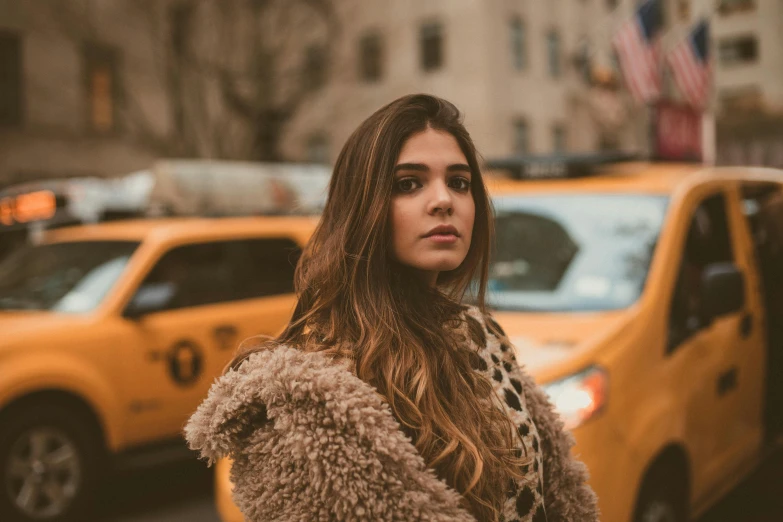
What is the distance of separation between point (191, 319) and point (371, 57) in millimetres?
22070

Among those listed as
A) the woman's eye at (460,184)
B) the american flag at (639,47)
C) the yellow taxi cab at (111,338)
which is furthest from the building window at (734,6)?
the woman's eye at (460,184)

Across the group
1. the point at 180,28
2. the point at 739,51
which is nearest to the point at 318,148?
the point at 180,28

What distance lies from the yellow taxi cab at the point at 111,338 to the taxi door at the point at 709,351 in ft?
8.65

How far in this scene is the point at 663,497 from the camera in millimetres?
3635

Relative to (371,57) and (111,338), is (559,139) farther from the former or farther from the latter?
(111,338)

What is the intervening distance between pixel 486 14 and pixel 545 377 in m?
22.9

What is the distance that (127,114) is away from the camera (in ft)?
60.4

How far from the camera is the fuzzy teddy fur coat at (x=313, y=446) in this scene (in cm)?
144

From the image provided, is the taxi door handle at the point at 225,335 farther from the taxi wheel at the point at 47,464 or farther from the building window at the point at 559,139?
the building window at the point at 559,139

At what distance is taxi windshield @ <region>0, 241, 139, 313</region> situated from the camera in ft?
19.5

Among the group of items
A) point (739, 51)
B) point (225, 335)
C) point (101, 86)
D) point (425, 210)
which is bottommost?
point (225, 335)

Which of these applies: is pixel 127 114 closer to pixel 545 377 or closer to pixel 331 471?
pixel 545 377

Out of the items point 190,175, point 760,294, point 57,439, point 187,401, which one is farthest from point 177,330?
point 760,294

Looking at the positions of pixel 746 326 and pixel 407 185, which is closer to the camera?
pixel 407 185
